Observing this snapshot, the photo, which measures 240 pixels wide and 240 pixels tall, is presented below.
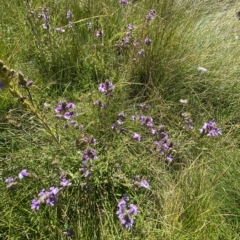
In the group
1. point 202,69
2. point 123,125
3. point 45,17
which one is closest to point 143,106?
point 123,125

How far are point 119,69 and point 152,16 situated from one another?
52 centimetres

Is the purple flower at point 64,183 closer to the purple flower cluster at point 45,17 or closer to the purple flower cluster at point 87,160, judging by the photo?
the purple flower cluster at point 87,160

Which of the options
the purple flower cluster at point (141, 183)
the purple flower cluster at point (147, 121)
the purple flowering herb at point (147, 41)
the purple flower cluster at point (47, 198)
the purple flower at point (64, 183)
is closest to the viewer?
the purple flower cluster at point (47, 198)

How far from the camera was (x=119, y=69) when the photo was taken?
2457 mm

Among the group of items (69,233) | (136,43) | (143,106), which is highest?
(136,43)

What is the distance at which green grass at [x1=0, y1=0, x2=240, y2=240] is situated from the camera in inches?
64.7

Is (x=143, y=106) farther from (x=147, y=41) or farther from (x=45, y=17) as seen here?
(x=45, y=17)

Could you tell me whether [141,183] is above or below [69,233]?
above

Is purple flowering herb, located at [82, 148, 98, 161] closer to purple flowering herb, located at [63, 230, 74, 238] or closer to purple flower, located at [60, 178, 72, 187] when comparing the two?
purple flower, located at [60, 178, 72, 187]

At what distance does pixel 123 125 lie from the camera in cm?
210

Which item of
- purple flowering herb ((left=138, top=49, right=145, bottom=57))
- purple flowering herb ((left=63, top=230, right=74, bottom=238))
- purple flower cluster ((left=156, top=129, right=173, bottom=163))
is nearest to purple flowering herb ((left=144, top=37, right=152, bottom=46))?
purple flowering herb ((left=138, top=49, right=145, bottom=57))

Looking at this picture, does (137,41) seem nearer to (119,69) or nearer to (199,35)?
(119,69)

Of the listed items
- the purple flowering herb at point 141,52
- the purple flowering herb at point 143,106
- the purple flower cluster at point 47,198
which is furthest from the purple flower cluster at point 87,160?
the purple flowering herb at point 141,52

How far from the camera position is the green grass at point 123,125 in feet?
5.40
